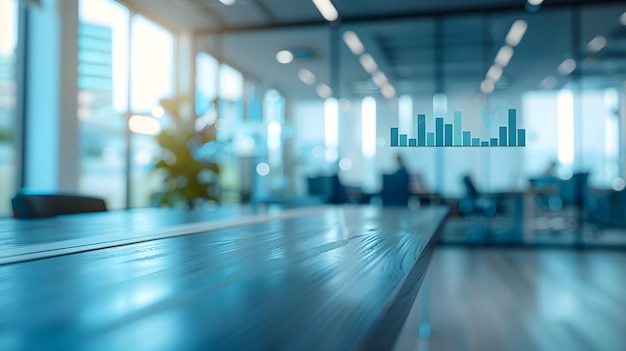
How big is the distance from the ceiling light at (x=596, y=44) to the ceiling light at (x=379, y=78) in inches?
113

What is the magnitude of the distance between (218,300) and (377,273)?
214 millimetres

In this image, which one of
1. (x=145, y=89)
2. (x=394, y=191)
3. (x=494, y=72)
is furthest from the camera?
(x=494, y=72)

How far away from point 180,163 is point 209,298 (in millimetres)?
5345

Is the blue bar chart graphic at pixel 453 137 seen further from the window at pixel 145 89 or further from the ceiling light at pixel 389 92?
the window at pixel 145 89

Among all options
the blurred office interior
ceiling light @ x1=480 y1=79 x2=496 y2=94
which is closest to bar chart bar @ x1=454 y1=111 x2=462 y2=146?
ceiling light @ x1=480 y1=79 x2=496 y2=94

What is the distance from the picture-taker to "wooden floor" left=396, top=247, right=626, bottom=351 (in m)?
2.31

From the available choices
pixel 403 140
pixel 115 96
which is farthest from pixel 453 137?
pixel 115 96

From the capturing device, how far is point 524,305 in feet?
10.1

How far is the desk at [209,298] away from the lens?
31 centimetres

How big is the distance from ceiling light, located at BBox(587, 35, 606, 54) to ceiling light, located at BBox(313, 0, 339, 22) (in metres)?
3.61

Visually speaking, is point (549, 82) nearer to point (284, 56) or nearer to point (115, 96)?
point (284, 56)

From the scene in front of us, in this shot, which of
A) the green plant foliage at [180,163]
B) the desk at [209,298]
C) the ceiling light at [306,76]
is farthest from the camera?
the ceiling light at [306,76]

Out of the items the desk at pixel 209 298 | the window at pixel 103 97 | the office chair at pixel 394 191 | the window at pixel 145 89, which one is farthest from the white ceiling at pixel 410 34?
the desk at pixel 209 298

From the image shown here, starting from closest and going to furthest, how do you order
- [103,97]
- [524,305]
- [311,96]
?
[524,305], [103,97], [311,96]
